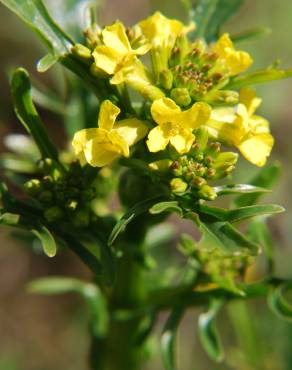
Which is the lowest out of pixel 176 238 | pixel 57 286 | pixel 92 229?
pixel 176 238

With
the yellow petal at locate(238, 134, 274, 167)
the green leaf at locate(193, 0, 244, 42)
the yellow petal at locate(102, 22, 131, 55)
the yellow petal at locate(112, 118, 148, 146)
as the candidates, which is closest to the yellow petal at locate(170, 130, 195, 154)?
the yellow petal at locate(112, 118, 148, 146)

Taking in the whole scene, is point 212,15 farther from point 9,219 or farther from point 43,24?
point 9,219

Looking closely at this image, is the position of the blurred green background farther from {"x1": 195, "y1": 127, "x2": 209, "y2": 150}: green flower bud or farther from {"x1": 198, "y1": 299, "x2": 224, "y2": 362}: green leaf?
{"x1": 195, "y1": 127, "x2": 209, "y2": 150}: green flower bud

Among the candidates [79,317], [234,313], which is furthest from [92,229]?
[79,317]

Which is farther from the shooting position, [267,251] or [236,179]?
[236,179]

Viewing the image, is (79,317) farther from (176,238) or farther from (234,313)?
(234,313)
